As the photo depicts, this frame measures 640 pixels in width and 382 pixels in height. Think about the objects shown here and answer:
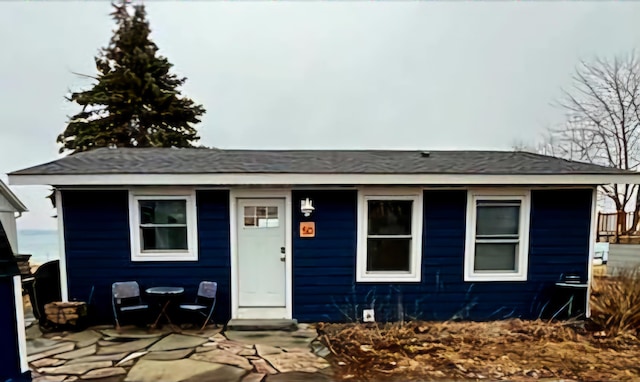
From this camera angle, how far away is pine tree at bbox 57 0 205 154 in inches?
498

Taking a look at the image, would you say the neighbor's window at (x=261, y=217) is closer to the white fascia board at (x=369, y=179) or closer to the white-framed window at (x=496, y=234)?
the white fascia board at (x=369, y=179)

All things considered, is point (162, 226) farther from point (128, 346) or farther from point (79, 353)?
point (79, 353)

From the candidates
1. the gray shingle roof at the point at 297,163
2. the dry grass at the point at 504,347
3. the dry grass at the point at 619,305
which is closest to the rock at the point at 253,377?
the dry grass at the point at 504,347

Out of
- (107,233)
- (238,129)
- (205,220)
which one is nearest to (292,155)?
(205,220)

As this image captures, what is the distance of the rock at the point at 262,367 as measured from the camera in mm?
3534

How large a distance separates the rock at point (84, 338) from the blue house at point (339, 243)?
16.1 inches

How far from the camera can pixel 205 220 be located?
16.5 feet

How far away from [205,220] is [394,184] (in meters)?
2.77

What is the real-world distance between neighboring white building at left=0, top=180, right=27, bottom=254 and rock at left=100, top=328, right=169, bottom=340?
670 cm

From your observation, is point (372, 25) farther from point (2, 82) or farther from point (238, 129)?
point (2, 82)

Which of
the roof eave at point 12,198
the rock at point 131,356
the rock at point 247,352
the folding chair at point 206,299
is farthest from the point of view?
the roof eave at point 12,198

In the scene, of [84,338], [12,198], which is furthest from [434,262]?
[12,198]

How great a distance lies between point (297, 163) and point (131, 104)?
10453 mm

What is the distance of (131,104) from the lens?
1298 cm
